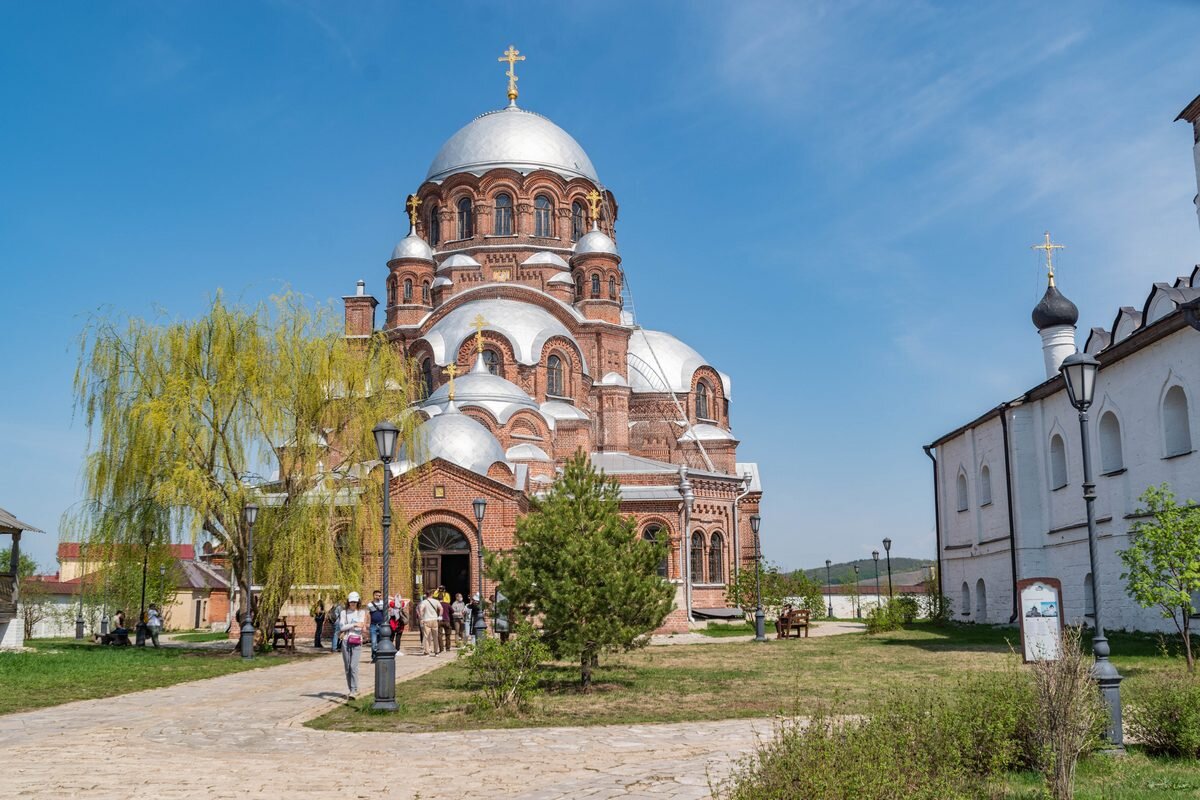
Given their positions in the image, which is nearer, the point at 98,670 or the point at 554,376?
the point at 98,670

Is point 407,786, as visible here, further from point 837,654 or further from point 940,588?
point 940,588

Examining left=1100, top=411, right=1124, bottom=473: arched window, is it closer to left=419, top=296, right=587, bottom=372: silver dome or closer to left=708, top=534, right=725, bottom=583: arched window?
left=708, top=534, right=725, bottom=583: arched window

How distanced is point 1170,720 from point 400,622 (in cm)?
1567

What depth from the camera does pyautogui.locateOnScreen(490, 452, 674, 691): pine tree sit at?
1402 cm

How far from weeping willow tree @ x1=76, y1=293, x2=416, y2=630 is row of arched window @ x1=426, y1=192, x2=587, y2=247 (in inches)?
862

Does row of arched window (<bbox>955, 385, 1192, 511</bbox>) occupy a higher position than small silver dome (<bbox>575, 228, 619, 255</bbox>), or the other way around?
small silver dome (<bbox>575, 228, 619, 255</bbox>)

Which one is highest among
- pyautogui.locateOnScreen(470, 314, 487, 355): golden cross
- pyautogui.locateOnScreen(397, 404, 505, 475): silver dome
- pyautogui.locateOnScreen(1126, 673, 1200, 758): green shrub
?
pyautogui.locateOnScreen(470, 314, 487, 355): golden cross

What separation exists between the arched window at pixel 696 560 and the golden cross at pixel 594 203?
14876mm

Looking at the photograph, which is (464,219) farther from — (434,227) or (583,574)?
(583,574)

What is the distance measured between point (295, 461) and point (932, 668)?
519 inches

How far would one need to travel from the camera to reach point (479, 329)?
37406 mm

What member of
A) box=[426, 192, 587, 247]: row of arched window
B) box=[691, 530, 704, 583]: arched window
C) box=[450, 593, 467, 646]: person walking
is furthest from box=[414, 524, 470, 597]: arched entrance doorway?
box=[426, 192, 587, 247]: row of arched window

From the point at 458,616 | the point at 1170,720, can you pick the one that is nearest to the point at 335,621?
the point at 458,616

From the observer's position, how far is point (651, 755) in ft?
29.7
